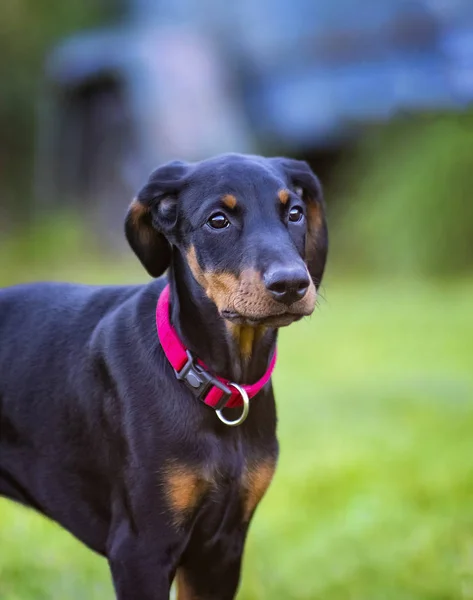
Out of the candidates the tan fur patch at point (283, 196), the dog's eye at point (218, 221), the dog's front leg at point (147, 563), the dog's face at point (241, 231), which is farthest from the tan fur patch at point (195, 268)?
the dog's front leg at point (147, 563)

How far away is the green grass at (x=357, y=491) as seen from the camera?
4.87 m

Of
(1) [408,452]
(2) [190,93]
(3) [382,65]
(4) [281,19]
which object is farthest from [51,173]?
(1) [408,452]

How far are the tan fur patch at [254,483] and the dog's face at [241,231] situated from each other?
53 centimetres

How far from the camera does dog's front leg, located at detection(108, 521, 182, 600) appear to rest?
331cm

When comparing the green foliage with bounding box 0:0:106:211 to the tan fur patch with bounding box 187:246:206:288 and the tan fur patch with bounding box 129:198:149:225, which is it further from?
the tan fur patch with bounding box 187:246:206:288

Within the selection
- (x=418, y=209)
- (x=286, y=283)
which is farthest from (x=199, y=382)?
(x=418, y=209)

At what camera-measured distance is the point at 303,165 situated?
3.84 m

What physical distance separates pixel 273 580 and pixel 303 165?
2214 mm

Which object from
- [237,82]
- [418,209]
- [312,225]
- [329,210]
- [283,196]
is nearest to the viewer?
[283,196]

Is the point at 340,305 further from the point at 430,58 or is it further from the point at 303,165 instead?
the point at 303,165

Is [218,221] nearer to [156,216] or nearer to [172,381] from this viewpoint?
[156,216]

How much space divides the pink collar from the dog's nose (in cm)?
42

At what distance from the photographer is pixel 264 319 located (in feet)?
10.8

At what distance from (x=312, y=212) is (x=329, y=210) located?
13.2 metres
